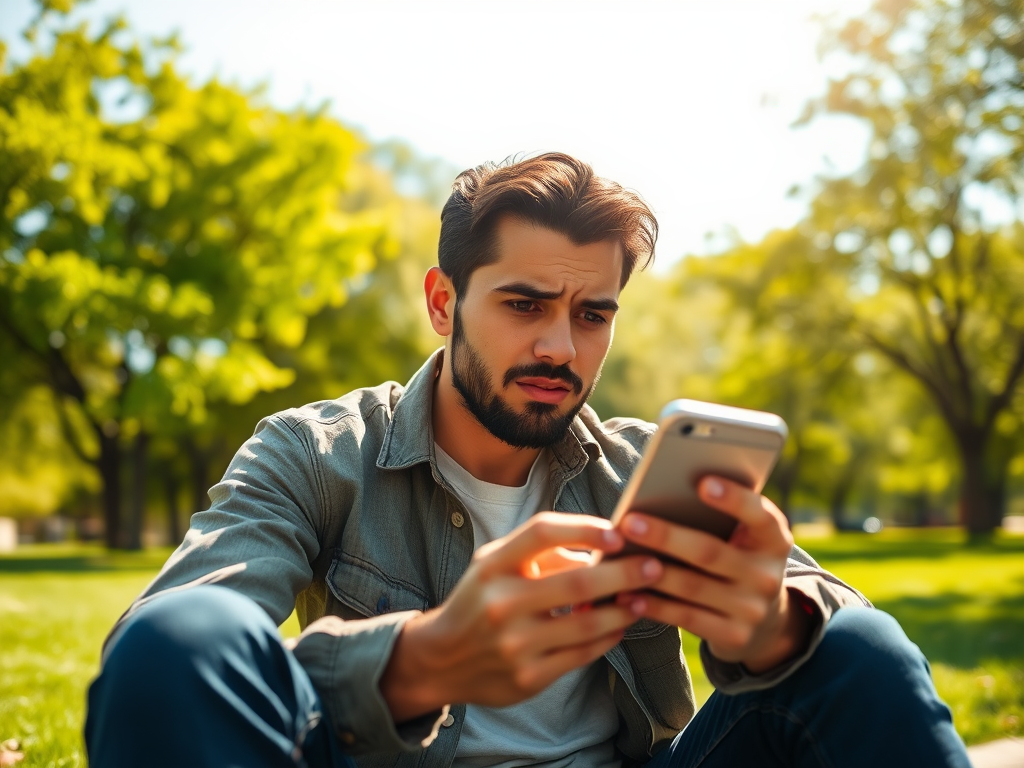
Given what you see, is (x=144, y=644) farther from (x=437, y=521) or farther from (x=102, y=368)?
(x=102, y=368)

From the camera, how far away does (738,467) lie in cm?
160

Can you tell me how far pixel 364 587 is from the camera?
232 centimetres

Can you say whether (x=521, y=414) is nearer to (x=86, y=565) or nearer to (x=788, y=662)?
(x=788, y=662)

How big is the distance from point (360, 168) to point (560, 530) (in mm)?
25779

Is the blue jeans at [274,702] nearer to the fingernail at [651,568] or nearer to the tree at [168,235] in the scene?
the fingernail at [651,568]

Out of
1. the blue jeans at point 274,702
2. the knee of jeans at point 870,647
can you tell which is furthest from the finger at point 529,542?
the knee of jeans at point 870,647

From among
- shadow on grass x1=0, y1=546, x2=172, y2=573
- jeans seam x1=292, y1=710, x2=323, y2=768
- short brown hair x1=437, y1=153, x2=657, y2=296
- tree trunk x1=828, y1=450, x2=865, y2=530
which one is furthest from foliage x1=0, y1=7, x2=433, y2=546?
tree trunk x1=828, y1=450, x2=865, y2=530

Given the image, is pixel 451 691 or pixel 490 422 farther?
pixel 490 422

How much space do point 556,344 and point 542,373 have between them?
0.11 meters

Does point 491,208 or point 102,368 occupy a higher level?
point 491,208

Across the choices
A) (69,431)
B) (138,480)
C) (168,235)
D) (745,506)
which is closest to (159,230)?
(168,235)

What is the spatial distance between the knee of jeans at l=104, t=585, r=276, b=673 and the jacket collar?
998 mm

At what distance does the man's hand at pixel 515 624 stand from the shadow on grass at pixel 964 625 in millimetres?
5851

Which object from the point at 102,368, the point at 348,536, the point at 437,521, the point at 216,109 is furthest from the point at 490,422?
the point at 102,368
